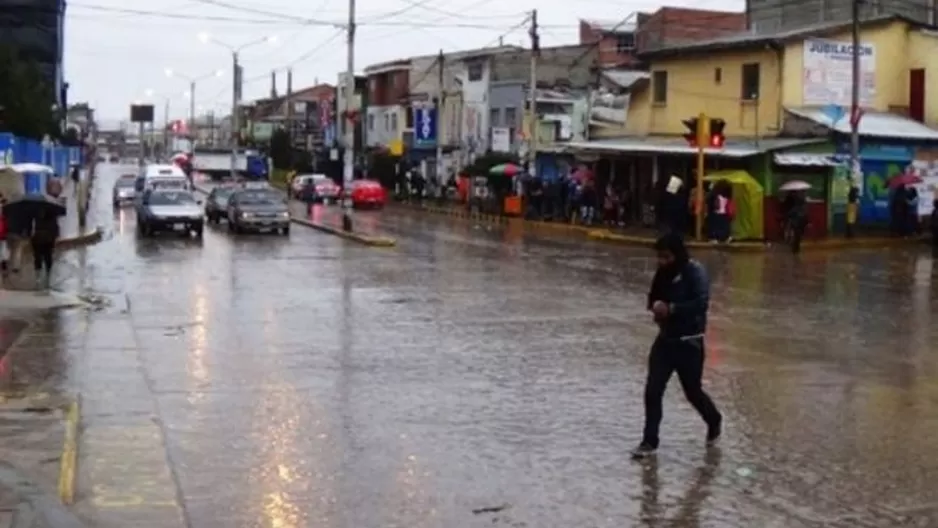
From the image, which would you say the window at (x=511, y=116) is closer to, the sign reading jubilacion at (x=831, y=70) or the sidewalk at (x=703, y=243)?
the sidewalk at (x=703, y=243)

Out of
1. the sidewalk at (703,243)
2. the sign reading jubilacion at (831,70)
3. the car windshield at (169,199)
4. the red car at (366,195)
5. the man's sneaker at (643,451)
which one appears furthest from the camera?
the red car at (366,195)

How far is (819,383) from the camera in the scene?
582 inches

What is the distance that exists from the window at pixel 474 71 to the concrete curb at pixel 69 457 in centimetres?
6866

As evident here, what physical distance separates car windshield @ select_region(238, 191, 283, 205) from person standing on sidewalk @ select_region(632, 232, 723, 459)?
35.0 metres

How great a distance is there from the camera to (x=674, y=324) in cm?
1123

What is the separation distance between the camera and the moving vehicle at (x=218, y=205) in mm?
52438

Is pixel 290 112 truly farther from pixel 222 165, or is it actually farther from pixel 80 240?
pixel 80 240

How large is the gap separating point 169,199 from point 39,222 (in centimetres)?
1859

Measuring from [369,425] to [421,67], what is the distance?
83708 millimetres

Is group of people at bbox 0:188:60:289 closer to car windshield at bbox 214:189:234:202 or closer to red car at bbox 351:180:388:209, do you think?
car windshield at bbox 214:189:234:202

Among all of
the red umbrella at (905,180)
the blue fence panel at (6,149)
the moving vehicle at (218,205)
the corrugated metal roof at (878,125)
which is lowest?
the moving vehicle at (218,205)

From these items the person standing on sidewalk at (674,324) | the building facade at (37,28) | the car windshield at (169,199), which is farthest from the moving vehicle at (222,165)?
the person standing on sidewalk at (674,324)

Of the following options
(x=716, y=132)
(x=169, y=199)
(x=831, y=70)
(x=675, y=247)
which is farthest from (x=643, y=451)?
(x=831, y=70)

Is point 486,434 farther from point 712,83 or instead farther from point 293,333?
point 712,83
